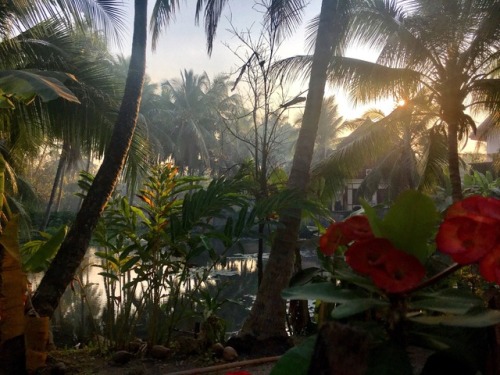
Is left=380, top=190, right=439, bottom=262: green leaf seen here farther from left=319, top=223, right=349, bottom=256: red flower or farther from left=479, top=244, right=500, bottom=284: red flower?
left=319, top=223, right=349, bottom=256: red flower

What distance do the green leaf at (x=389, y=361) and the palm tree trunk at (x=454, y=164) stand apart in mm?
7458

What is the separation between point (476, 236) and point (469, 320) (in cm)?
17

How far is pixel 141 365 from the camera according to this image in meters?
3.94

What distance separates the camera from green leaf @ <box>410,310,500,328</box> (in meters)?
0.88

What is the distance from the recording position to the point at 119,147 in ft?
14.9

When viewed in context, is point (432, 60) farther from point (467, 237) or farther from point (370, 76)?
point (467, 237)

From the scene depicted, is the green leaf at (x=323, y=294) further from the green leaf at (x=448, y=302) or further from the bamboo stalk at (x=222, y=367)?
the bamboo stalk at (x=222, y=367)

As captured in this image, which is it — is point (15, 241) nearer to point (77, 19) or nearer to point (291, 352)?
point (291, 352)

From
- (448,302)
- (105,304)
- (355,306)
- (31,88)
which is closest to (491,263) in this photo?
(448,302)

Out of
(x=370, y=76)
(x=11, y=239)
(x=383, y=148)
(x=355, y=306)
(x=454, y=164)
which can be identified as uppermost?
(x=370, y=76)

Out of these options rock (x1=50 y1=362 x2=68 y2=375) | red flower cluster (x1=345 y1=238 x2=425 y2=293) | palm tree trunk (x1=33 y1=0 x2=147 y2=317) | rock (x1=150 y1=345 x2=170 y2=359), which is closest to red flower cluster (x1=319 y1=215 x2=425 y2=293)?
red flower cluster (x1=345 y1=238 x2=425 y2=293)

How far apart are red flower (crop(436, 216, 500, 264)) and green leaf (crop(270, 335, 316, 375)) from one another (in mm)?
331

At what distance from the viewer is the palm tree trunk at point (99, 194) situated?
4016mm

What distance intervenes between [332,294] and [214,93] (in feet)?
104
